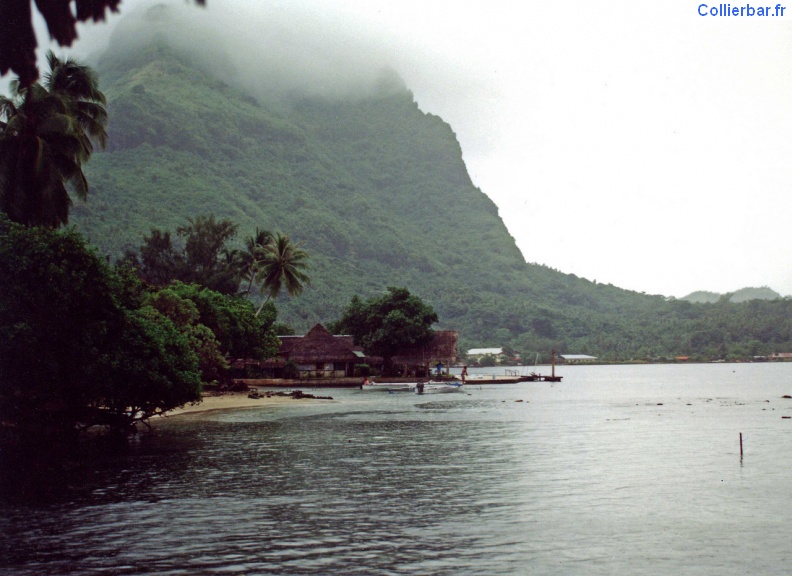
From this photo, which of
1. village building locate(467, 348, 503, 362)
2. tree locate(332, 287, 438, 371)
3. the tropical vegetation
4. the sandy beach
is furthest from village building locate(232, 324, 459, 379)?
village building locate(467, 348, 503, 362)

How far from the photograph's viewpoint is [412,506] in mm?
18328

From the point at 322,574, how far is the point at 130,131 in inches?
6963

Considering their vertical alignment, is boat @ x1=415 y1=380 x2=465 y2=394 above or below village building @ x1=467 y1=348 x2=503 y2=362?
below

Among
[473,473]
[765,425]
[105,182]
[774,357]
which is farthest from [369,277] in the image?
[473,473]

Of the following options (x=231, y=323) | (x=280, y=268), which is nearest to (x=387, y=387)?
(x=280, y=268)

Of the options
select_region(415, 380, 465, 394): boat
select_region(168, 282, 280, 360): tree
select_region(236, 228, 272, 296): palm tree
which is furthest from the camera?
select_region(236, 228, 272, 296): palm tree

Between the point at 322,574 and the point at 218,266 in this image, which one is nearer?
the point at 322,574

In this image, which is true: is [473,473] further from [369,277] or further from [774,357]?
[774,357]

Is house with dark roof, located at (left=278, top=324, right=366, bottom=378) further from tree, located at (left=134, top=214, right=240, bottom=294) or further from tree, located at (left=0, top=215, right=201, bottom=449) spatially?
tree, located at (left=0, top=215, right=201, bottom=449)

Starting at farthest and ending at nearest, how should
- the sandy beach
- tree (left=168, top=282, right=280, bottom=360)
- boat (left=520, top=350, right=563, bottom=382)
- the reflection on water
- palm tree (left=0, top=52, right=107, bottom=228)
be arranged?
boat (left=520, top=350, right=563, bottom=382), tree (left=168, top=282, right=280, bottom=360), the sandy beach, palm tree (left=0, top=52, right=107, bottom=228), the reflection on water

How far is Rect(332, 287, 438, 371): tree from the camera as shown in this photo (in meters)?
88.1

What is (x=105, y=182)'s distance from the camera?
491 feet

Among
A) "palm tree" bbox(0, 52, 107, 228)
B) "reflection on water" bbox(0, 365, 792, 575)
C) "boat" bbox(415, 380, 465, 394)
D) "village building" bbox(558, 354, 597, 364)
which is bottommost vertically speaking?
"reflection on water" bbox(0, 365, 792, 575)

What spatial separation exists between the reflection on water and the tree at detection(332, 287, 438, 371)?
52228mm
